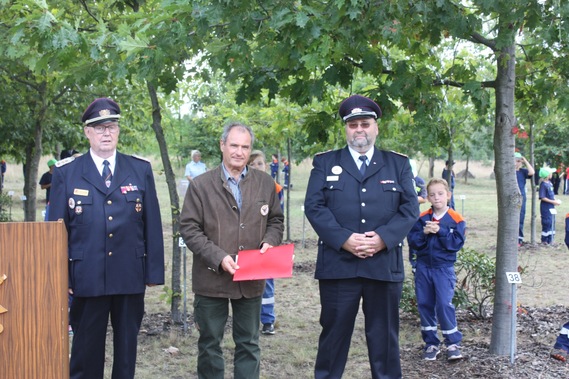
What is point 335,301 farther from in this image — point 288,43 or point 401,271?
point 288,43

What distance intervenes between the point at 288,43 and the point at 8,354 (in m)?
2.82

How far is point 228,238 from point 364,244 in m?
0.93

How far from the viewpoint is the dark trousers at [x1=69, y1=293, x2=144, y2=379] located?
4.49 m

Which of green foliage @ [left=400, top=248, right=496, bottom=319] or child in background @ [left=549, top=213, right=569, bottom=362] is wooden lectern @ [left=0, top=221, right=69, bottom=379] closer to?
child in background @ [left=549, top=213, right=569, bottom=362]

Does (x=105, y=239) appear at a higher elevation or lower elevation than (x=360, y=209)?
lower

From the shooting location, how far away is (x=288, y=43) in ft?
16.5

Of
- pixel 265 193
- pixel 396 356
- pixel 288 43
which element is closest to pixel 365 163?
pixel 265 193

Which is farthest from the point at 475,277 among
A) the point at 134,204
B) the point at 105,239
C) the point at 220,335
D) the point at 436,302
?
the point at 105,239

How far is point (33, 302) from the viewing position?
3600 mm

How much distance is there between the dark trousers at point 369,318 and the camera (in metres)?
4.80

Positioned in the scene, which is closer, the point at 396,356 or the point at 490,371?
the point at 396,356

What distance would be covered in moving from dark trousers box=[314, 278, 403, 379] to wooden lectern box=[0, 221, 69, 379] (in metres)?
1.90

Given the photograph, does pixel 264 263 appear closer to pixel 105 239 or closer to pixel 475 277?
pixel 105 239

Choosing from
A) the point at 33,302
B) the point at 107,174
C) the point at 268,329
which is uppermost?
the point at 107,174
